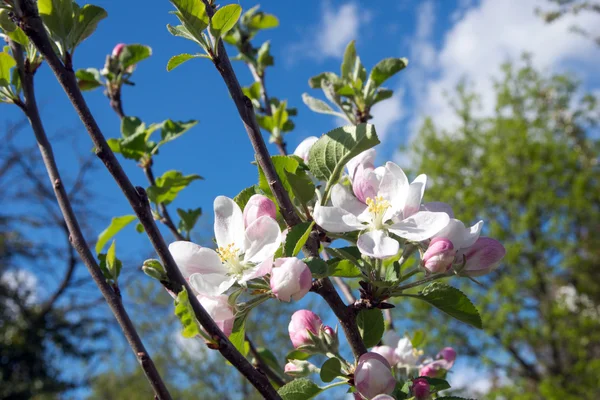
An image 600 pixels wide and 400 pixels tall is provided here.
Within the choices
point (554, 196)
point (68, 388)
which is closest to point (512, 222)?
point (554, 196)

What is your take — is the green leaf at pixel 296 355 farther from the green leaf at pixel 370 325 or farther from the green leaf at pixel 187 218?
the green leaf at pixel 187 218

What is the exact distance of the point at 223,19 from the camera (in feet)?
2.53

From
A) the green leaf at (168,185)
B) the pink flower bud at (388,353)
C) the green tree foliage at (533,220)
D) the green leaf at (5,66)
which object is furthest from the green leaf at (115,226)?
the green tree foliage at (533,220)

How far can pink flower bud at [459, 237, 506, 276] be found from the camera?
0.76 meters

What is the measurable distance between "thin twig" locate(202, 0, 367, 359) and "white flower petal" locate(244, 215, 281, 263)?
37mm

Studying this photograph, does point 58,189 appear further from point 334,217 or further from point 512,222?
point 512,222

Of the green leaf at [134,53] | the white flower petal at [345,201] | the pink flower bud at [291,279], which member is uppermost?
the green leaf at [134,53]

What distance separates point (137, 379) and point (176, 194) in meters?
15.4

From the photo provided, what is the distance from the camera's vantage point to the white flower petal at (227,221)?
804mm

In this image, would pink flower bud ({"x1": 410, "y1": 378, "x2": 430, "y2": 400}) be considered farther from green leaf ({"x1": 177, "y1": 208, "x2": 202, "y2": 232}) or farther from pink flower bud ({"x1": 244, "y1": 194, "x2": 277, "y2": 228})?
green leaf ({"x1": 177, "y1": 208, "x2": 202, "y2": 232})

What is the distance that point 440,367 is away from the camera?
1.06 meters

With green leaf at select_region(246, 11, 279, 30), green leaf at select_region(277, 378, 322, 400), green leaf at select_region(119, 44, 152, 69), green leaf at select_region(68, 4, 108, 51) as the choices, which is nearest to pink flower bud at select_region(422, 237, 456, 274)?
green leaf at select_region(277, 378, 322, 400)

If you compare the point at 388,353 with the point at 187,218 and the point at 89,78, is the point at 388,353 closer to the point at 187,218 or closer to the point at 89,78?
the point at 187,218

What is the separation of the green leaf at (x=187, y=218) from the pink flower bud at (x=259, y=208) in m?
0.54
